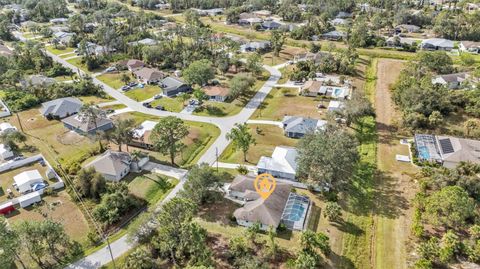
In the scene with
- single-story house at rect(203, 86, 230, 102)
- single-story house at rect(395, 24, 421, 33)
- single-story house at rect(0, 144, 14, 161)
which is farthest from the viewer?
single-story house at rect(395, 24, 421, 33)

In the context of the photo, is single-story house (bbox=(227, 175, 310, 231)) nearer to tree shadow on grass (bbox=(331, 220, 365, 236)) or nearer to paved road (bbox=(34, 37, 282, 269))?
tree shadow on grass (bbox=(331, 220, 365, 236))

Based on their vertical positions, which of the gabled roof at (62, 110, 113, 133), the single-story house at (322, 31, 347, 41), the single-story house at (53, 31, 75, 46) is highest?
the single-story house at (322, 31, 347, 41)

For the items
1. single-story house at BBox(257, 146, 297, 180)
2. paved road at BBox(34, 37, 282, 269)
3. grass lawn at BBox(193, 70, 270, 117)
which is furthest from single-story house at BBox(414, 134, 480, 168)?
grass lawn at BBox(193, 70, 270, 117)

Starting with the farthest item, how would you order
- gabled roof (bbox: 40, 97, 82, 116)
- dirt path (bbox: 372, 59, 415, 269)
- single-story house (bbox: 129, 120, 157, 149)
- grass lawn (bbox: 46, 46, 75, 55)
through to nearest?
grass lawn (bbox: 46, 46, 75, 55) < gabled roof (bbox: 40, 97, 82, 116) < single-story house (bbox: 129, 120, 157, 149) < dirt path (bbox: 372, 59, 415, 269)

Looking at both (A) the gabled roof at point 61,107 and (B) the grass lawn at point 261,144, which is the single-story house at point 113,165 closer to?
(B) the grass lawn at point 261,144

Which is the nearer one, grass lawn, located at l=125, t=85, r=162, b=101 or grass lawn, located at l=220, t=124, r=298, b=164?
grass lawn, located at l=220, t=124, r=298, b=164

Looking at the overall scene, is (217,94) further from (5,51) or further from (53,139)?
(5,51)

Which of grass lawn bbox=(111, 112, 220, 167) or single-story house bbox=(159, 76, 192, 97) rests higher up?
single-story house bbox=(159, 76, 192, 97)
